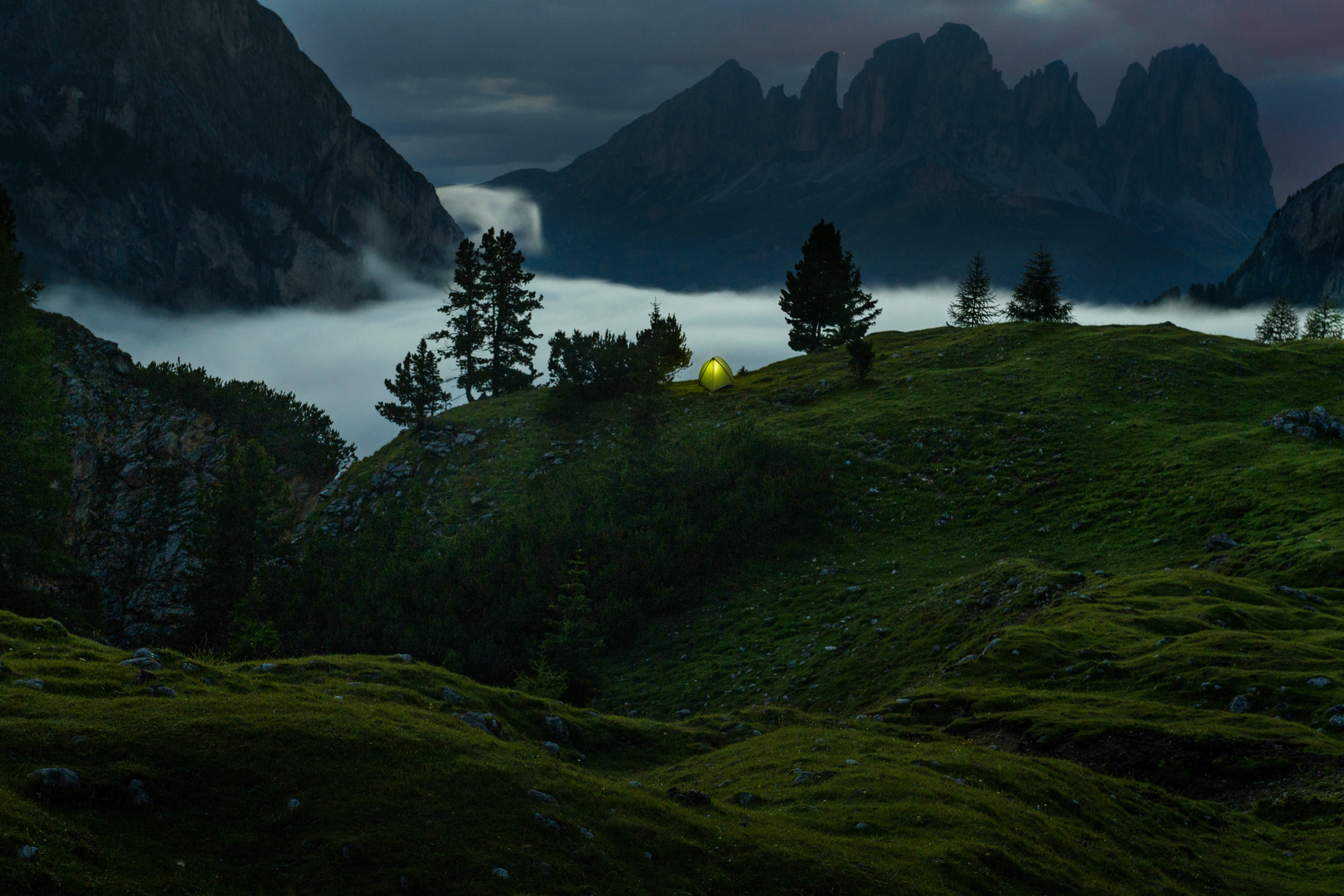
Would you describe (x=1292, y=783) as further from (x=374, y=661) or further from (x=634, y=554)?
(x=634, y=554)

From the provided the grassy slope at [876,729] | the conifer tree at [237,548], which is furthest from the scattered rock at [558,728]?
the conifer tree at [237,548]

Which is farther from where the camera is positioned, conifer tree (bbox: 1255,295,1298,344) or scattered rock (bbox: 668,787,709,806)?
conifer tree (bbox: 1255,295,1298,344)

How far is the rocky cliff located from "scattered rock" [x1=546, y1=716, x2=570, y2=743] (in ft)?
177

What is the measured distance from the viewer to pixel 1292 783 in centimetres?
1870

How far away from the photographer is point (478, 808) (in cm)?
1230

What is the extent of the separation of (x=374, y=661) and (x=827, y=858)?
465 inches

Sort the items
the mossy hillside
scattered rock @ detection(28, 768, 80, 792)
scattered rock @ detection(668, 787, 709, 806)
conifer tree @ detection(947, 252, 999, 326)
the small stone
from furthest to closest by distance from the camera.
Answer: conifer tree @ detection(947, 252, 999, 326) → scattered rock @ detection(668, 787, 709, 806) → the small stone → the mossy hillside → scattered rock @ detection(28, 768, 80, 792)

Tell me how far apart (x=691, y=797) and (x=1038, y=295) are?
8463 centimetres

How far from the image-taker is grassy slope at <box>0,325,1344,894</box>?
1105 cm

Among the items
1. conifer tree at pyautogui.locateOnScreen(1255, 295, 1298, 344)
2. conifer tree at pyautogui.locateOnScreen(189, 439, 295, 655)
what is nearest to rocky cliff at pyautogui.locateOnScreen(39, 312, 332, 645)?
conifer tree at pyautogui.locateOnScreen(189, 439, 295, 655)

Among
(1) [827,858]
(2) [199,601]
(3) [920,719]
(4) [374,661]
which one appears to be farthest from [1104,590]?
(2) [199,601]

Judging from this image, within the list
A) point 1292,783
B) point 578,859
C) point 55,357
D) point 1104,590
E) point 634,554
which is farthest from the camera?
point 55,357

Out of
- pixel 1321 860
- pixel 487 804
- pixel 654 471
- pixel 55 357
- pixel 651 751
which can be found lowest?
pixel 1321 860

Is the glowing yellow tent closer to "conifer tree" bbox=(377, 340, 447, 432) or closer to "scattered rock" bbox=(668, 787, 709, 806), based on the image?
"conifer tree" bbox=(377, 340, 447, 432)
